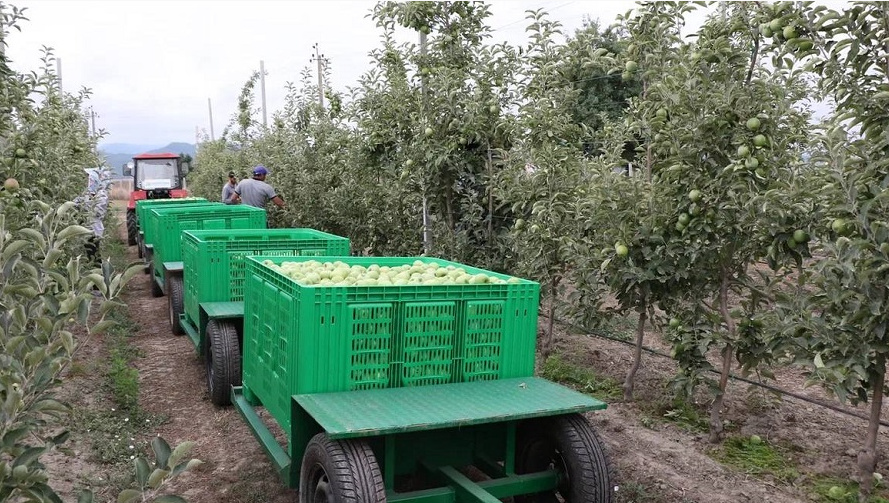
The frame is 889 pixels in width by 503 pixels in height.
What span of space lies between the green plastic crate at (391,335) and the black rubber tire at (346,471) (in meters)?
0.42

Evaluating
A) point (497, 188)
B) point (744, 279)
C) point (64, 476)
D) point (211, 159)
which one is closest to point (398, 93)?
point (497, 188)

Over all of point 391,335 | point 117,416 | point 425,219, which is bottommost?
point 117,416

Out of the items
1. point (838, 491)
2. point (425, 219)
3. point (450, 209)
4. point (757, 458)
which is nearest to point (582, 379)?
point (757, 458)

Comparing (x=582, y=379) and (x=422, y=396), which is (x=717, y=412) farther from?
(x=422, y=396)

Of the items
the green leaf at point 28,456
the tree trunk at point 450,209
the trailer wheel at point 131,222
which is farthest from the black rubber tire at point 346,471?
the trailer wheel at point 131,222

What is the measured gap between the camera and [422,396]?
3680 millimetres

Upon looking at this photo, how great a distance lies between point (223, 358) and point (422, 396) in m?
2.92

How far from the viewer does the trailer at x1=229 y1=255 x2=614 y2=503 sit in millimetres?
3383

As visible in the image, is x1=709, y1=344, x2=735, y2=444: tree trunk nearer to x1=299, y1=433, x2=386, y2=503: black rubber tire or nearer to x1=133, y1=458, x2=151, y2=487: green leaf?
x1=299, y1=433, x2=386, y2=503: black rubber tire

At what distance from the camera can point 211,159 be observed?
93.1 ft

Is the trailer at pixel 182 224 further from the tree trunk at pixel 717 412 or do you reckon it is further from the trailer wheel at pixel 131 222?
the trailer wheel at pixel 131 222

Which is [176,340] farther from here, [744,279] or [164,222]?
[744,279]

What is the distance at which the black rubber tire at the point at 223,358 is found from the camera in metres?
6.07

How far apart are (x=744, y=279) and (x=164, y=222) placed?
736 centimetres
